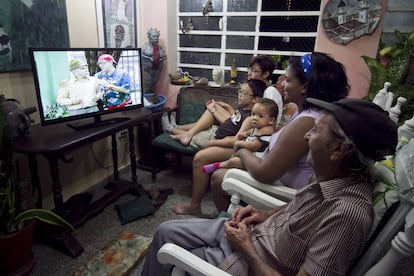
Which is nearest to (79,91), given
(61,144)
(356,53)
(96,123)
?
(96,123)

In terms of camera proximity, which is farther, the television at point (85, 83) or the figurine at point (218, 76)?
the figurine at point (218, 76)

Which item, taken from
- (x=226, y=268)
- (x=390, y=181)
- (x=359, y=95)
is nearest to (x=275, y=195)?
(x=226, y=268)

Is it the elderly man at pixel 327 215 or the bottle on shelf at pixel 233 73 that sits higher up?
the bottle on shelf at pixel 233 73

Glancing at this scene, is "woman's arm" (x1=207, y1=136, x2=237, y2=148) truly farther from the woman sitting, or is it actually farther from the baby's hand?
the woman sitting

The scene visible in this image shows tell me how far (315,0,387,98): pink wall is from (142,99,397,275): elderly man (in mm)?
1832

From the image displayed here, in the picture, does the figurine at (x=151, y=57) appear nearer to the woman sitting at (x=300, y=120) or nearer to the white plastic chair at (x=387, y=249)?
the woman sitting at (x=300, y=120)

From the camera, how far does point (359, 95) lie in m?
2.47

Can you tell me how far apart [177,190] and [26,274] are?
4.31 ft

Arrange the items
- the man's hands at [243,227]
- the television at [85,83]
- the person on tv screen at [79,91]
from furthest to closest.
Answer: the person on tv screen at [79,91]
the television at [85,83]
the man's hands at [243,227]

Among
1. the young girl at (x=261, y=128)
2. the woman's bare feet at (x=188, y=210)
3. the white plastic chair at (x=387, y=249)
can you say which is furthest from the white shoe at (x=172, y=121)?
the white plastic chair at (x=387, y=249)

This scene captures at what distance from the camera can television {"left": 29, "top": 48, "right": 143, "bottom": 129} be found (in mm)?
1630

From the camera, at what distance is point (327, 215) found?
79 cm

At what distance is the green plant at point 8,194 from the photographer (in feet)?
4.47

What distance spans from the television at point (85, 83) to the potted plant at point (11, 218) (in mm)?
283
